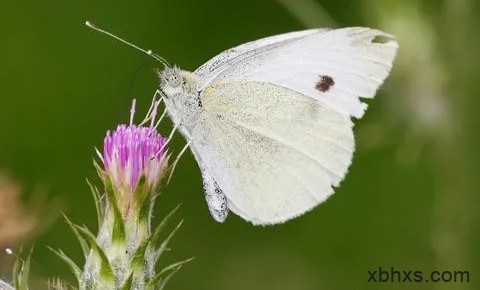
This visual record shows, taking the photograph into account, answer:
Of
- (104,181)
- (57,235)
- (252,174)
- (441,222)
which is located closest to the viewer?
(104,181)

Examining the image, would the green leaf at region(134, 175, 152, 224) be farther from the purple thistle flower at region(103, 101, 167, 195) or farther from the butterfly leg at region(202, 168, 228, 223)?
the butterfly leg at region(202, 168, 228, 223)

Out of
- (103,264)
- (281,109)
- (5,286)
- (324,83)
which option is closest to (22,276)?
(5,286)

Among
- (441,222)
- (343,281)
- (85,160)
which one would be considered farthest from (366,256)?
(85,160)

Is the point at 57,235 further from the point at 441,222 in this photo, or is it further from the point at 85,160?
the point at 441,222

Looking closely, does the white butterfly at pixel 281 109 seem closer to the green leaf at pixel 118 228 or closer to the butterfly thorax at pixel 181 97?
the butterfly thorax at pixel 181 97

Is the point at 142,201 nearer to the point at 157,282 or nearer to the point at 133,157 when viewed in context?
the point at 133,157

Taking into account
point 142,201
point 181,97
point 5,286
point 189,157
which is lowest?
point 5,286

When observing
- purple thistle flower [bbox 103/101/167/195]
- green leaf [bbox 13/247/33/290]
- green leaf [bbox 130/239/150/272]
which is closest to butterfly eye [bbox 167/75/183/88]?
purple thistle flower [bbox 103/101/167/195]
